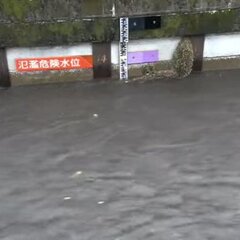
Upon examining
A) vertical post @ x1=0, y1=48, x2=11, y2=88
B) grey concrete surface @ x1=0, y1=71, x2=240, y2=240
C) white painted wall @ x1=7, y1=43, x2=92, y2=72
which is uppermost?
white painted wall @ x1=7, y1=43, x2=92, y2=72

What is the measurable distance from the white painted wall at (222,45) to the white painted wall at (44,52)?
6.75 ft

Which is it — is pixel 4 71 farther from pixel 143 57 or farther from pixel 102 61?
pixel 143 57

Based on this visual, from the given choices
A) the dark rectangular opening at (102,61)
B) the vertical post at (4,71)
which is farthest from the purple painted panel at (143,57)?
the vertical post at (4,71)

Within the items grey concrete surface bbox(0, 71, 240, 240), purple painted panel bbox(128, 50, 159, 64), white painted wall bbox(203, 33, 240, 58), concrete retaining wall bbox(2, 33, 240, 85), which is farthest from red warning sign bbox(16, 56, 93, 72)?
white painted wall bbox(203, 33, 240, 58)

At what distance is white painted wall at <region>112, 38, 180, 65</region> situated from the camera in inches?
330

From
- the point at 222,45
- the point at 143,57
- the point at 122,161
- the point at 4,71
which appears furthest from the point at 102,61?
the point at 122,161

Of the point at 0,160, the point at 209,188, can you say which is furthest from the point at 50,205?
the point at 209,188

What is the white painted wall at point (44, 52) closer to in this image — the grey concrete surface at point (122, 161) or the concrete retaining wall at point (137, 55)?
the concrete retaining wall at point (137, 55)

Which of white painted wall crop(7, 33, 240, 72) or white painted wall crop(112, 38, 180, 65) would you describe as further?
white painted wall crop(112, 38, 180, 65)

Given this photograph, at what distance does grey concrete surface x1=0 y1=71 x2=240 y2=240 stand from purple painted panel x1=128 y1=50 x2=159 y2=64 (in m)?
0.45

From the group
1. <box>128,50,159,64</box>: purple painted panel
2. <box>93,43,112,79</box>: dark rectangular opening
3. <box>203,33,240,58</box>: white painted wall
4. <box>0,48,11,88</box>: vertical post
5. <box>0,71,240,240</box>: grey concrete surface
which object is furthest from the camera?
<box>203,33,240,58</box>: white painted wall

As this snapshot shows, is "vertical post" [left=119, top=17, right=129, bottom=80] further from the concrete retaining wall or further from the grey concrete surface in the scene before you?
the grey concrete surface

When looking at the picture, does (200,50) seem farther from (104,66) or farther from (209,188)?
(209,188)

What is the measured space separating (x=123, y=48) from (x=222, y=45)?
1.75 metres
